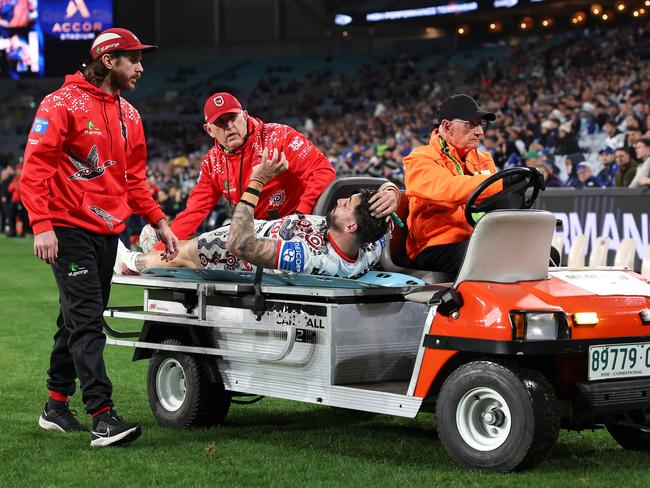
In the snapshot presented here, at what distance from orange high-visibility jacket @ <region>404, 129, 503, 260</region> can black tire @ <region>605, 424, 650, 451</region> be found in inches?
49.8

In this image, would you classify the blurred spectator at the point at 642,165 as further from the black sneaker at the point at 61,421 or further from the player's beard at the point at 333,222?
the black sneaker at the point at 61,421

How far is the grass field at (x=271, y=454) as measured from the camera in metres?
4.70

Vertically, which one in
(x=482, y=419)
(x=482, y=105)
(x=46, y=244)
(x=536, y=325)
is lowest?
(x=482, y=419)

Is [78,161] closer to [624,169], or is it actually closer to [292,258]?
[292,258]

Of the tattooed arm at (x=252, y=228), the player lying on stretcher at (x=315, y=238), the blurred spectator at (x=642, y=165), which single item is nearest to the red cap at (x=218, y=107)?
the player lying on stretcher at (x=315, y=238)

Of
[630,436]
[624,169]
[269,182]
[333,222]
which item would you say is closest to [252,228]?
[333,222]

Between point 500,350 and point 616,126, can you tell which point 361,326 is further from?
point 616,126

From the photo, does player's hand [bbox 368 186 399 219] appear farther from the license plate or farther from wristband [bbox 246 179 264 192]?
the license plate

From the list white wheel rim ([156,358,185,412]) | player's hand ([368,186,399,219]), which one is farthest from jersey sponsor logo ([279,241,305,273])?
white wheel rim ([156,358,185,412])

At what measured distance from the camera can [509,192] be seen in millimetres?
5203

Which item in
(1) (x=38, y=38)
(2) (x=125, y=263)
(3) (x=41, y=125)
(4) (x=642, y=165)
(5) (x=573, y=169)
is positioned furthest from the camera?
(1) (x=38, y=38)

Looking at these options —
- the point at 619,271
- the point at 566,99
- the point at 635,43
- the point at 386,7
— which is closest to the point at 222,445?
the point at 619,271

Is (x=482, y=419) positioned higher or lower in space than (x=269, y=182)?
lower

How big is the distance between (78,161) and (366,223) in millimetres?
1516
